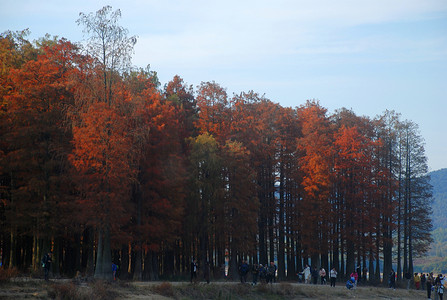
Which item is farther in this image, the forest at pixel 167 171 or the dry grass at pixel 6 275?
the forest at pixel 167 171

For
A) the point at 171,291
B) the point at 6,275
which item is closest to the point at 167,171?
the point at 171,291

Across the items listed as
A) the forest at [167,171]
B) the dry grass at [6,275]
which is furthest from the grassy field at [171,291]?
the forest at [167,171]

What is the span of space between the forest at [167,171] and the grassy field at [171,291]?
5298 millimetres

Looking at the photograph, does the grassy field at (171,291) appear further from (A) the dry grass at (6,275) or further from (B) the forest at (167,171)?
(B) the forest at (167,171)

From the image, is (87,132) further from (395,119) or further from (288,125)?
(395,119)

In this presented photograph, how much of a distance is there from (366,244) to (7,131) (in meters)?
37.6

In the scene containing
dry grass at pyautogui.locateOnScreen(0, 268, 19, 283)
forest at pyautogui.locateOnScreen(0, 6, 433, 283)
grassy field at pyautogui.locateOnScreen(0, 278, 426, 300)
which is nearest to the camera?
grassy field at pyautogui.locateOnScreen(0, 278, 426, 300)

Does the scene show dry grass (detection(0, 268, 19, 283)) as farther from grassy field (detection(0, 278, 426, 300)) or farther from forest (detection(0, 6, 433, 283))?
forest (detection(0, 6, 433, 283))

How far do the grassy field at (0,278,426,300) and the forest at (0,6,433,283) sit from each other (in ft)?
17.4

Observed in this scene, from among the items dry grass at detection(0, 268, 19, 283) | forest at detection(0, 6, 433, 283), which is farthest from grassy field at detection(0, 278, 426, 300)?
forest at detection(0, 6, 433, 283)

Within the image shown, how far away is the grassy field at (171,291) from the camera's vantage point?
2864cm

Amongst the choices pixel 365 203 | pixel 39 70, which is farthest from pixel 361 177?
pixel 39 70

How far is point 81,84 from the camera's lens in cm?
3828

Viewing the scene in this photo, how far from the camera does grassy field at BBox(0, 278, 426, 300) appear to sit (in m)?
28.6
